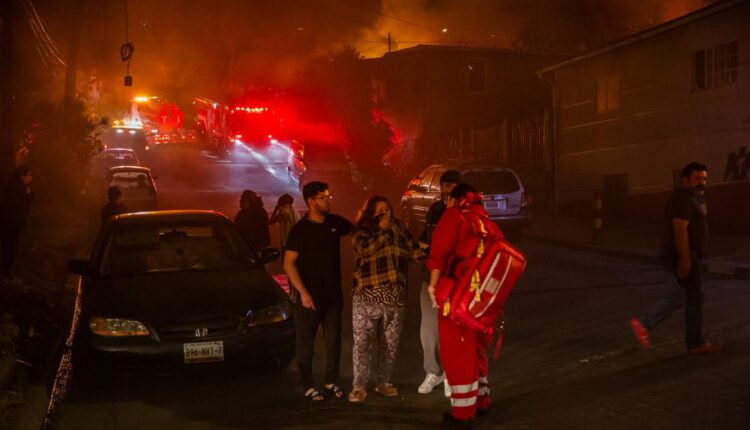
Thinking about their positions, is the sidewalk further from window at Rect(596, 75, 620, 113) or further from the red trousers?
the red trousers

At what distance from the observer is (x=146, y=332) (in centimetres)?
667

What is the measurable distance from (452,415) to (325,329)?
1.32m

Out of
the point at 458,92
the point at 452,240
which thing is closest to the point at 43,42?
the point at 458,92

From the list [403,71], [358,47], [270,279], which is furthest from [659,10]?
[270,279]

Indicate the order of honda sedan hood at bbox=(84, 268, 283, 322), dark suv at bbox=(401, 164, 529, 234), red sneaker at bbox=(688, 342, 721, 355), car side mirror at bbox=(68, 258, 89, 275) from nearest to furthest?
honda sedan hood at bbox=(84, 268, 283, 322) < red sneaker at bbox=(688, 342, 721, 355) < car side mirror at bbox=(68, 258, 89, 275) < dark suv at bbox=(401, 164, 529, 234)

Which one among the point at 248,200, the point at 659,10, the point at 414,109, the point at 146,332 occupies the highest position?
the point at 659,10

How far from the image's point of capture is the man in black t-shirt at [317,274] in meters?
6.41

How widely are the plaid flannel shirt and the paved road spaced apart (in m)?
0.83

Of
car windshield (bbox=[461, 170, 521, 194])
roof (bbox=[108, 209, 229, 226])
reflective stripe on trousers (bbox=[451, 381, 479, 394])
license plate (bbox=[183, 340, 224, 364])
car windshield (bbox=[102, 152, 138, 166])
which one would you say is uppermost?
car windshield (bbox=[102, 152, 138, 166])

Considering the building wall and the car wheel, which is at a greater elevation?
the building wall

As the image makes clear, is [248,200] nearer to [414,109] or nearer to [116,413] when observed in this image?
[116,413]

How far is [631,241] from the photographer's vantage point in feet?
56.7

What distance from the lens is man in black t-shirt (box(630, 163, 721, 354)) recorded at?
7.15 meters

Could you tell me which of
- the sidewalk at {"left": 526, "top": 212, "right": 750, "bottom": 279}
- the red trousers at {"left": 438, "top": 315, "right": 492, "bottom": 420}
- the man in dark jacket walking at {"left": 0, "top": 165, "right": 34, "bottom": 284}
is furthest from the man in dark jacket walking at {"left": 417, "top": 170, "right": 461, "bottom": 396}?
the sidewalk at {"left": 526, "top": 212, "right": 750, "bottom": 279}
